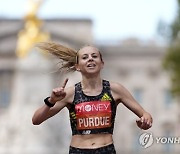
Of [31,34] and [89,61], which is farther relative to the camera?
[31,34]

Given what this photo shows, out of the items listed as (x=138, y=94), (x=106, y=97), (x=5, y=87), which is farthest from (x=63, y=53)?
(x=138, y=94)

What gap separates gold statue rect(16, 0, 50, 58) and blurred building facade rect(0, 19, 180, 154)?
49cm

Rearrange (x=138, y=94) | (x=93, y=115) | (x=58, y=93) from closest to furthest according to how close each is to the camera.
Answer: (x=58, y=93)
(x=93, y=115)
(x=138, y=94)

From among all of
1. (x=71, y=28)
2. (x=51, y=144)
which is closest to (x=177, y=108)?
(x=71, y=28)

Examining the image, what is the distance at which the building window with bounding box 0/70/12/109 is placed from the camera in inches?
2334

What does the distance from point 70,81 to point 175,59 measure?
15067mm

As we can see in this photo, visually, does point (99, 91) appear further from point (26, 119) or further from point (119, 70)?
point (119, 70)

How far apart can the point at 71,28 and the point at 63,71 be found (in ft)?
178

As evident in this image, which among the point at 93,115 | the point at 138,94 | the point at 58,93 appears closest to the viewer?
the point at 58,93

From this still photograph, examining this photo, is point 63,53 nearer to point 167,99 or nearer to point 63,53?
point 63,53

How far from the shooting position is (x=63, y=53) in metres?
6.57

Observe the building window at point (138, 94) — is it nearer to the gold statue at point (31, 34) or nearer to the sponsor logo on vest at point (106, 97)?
the gold statue at point (31, 34)

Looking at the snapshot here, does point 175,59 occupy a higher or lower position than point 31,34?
lower

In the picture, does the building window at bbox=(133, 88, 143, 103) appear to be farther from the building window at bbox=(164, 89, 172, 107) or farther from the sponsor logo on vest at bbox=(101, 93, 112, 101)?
the sponsor logo on vest at bbox=(101, 93, 112, 101)
